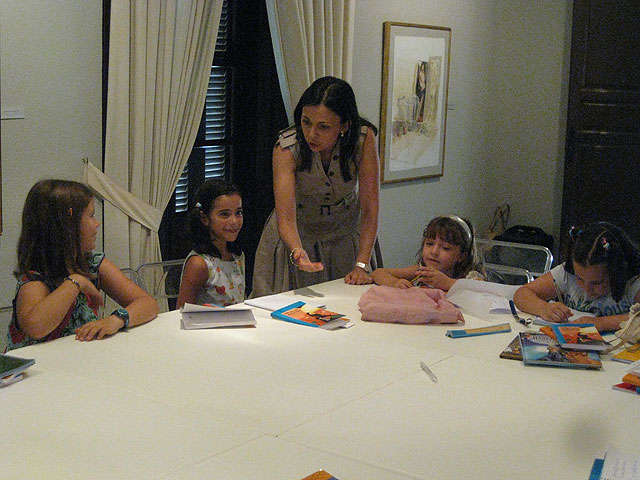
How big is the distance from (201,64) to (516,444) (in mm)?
2988

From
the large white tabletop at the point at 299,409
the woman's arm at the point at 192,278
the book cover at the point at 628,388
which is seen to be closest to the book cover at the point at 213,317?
the large white tabletop at the point at 299,409

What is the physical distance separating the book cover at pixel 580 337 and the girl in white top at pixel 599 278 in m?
0.15

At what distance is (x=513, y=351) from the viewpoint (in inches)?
95.9

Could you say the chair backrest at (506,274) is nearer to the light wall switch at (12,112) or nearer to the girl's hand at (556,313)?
the girl's hand at (556,313)

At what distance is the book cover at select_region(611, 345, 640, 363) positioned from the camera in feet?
7.90

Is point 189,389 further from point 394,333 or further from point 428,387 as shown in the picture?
point 394,333

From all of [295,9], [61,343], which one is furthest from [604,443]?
[295,9]

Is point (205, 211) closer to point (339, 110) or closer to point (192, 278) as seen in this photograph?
point (192, 278)

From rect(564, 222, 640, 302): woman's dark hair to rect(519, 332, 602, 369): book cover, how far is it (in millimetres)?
435

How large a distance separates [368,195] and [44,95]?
150 cm

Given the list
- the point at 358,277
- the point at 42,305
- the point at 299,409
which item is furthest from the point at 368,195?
the point at 299,409

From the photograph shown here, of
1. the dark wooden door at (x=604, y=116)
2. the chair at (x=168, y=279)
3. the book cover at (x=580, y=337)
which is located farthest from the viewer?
the dark wooden door at (x=604, y=116)

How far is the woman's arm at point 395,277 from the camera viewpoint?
3.16 metres

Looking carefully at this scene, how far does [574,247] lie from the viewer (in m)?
2.87
